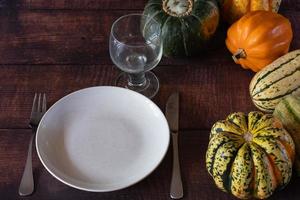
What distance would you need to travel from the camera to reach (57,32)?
0.99 meters

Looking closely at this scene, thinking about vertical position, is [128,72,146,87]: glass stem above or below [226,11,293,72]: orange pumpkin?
below

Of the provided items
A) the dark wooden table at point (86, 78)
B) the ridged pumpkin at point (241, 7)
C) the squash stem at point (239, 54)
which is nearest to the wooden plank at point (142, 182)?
the dark wooden table at point (86, 78)

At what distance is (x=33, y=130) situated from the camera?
793mm

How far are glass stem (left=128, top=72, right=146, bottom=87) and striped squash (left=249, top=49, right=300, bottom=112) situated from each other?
0.22m

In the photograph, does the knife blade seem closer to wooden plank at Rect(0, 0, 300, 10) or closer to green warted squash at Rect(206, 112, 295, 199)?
green warted squash at Rect(206, 112, 295, 199)

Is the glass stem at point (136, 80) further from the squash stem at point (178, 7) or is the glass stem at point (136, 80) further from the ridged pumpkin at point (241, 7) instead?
the ridged pumpkin at point (241, 7)

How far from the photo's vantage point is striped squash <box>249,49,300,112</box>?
797 mm

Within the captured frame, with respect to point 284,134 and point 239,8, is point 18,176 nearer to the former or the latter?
point 284,134

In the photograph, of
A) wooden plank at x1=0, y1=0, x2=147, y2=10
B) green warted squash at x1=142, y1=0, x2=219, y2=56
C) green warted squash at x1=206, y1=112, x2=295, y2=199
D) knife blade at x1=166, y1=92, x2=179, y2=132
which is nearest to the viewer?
green warted squash at x1=206, y1=112, x2=295, y2=199

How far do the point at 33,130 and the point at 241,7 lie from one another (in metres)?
0.52

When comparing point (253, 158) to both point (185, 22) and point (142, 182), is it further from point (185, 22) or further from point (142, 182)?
point (185, 22)

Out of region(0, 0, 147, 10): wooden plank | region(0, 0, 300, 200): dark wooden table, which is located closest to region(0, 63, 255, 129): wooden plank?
region(0, 0, 300, 200): dark wooden table

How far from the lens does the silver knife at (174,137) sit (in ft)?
2.36

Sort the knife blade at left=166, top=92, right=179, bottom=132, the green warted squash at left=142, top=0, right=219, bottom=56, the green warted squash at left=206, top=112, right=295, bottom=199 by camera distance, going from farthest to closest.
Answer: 1. the green warted squash at left=142, top=0, right=219, bottom=56
2. the knife blade at left=166, top=92, right=179, bottom=132
3. the green warted squash at left=206, top=112, right=295, bottom=199
